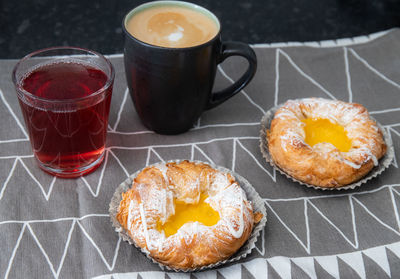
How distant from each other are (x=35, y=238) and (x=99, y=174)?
27 centimetres

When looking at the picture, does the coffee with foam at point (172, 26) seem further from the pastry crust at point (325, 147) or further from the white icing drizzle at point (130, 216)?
the white icing drizzle at point (130, 216)

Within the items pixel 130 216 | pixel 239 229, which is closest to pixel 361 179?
pixel 239 229

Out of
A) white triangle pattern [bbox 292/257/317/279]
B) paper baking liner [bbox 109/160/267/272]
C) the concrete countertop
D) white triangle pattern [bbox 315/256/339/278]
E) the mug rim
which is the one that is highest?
the mug rim

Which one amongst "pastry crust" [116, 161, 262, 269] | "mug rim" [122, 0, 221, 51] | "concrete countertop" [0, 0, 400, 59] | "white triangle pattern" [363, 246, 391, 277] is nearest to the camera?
"pastry crust" [116, 161, 262, 269]

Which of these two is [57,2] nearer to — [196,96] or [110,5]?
[110,5]

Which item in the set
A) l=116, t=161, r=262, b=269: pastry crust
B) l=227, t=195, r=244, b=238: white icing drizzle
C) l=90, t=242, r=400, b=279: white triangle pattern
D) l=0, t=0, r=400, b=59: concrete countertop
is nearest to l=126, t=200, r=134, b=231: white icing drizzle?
l=116, t=161, r=262, b=269: pastry crust

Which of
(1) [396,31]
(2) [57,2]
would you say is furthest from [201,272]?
(2) [57,2]

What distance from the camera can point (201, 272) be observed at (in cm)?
117

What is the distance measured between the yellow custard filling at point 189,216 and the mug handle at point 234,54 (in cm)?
41

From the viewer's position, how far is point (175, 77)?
1.41 metres

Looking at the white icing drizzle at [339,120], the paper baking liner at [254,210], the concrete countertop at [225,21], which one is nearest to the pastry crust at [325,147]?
the white icing drizzle at [339,120]

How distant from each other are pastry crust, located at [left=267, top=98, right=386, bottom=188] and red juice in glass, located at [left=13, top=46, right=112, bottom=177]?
509mm

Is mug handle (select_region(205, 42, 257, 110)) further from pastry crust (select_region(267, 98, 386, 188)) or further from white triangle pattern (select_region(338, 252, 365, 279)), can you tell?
white triangle pattern (select_region(338, 252, 365, 279))

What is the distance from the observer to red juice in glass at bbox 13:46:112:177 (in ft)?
4.13
